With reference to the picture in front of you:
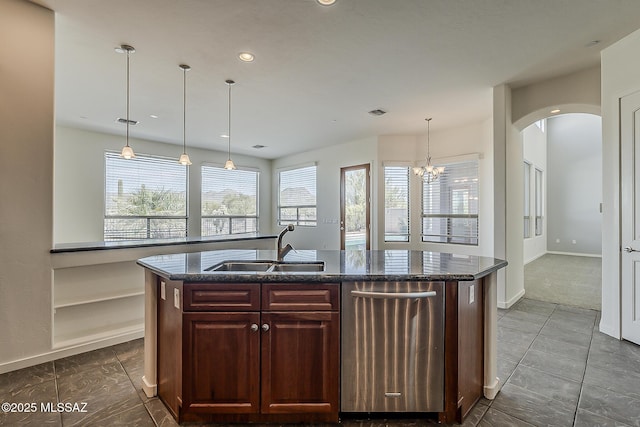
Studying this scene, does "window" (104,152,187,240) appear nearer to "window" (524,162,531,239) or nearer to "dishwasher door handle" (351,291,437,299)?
"dishwasher door handle" (351,291,437,299)

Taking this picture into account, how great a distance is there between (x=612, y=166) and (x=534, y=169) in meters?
5.74

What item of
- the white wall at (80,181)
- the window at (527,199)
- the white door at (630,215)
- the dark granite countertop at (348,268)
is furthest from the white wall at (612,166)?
the white wall at (80,181)

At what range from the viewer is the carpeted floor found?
14.0ft

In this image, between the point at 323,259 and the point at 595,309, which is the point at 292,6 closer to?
the point at 323,259

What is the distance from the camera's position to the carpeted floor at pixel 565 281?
4.26 metres

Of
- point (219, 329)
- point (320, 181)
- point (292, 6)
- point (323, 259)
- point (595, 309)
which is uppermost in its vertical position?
Answer: point (292, 6)

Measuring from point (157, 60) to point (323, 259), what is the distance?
111 inches

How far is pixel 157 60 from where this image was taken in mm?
3148

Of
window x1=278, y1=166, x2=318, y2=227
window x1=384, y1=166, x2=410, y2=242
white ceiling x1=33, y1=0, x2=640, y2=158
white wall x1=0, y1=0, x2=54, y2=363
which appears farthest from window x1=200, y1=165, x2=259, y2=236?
white wall x1=0, y1=0, x2=54, y2=363

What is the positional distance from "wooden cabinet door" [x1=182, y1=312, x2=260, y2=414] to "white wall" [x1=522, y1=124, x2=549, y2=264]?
7672mm

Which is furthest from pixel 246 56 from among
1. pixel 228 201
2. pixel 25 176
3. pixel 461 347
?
pixel 228 201

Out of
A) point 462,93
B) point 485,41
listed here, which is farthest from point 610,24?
point 462,93

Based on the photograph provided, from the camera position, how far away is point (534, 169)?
7953mm

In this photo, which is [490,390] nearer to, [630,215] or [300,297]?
[300,297]
